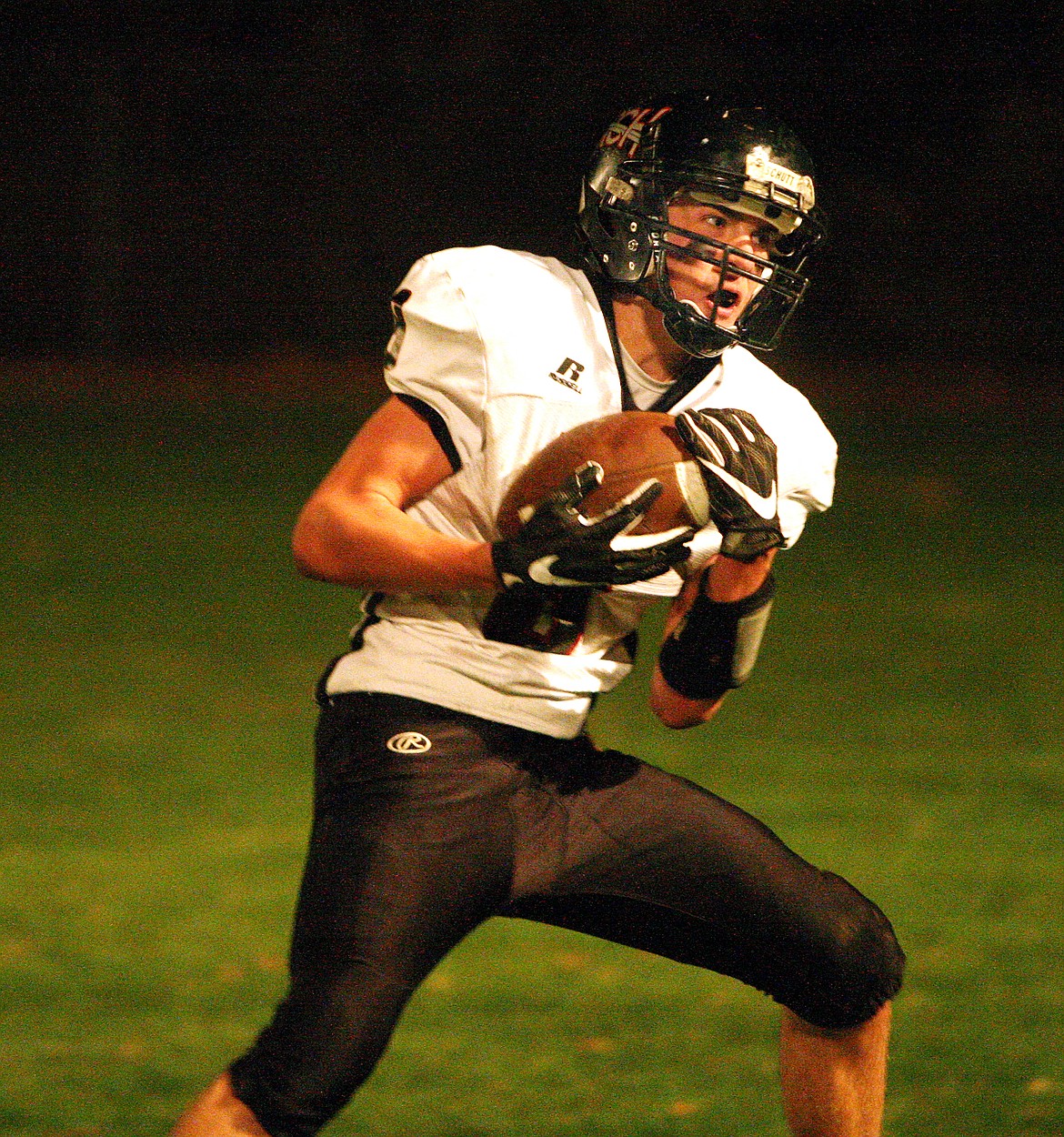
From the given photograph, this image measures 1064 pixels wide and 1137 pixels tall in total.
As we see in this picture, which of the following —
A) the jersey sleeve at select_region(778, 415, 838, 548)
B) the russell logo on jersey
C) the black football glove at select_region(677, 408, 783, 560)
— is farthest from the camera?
the jersey sleeve at select_region(778, 415, 838, 548)

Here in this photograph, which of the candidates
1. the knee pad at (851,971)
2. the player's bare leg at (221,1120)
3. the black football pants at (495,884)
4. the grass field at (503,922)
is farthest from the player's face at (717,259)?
the grass field at (503,922)

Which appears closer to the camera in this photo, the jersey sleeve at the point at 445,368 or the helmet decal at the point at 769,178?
the jersey sleeve at the point at 445,368

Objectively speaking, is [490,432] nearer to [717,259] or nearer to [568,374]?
[568,374]

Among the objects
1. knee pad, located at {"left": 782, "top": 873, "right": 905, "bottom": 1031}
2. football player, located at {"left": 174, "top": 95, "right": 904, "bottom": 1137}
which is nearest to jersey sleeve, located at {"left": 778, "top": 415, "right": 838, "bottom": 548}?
football player, located at {"left": 174, "top": 95, "right": 904, "bottom": 1137}

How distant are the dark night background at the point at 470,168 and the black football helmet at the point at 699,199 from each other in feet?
34.5

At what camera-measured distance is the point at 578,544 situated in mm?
2541

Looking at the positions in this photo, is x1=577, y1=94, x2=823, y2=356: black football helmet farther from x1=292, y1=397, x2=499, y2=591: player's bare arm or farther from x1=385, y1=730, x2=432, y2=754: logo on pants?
A: x1=385, y1=730, x2=432, y2=754: logo on pants

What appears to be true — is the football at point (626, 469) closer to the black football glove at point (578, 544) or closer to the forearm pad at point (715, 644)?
the black football glove at point (578, 544)

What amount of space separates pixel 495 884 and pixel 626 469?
0.62m

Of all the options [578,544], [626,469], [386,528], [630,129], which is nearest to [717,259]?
[630,129]

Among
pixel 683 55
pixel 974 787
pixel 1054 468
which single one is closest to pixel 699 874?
pixel 974 787

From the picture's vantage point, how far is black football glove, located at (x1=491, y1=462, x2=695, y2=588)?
254cm

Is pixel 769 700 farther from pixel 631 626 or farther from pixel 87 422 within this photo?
pixel 87 422

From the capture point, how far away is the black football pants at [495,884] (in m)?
2.52
